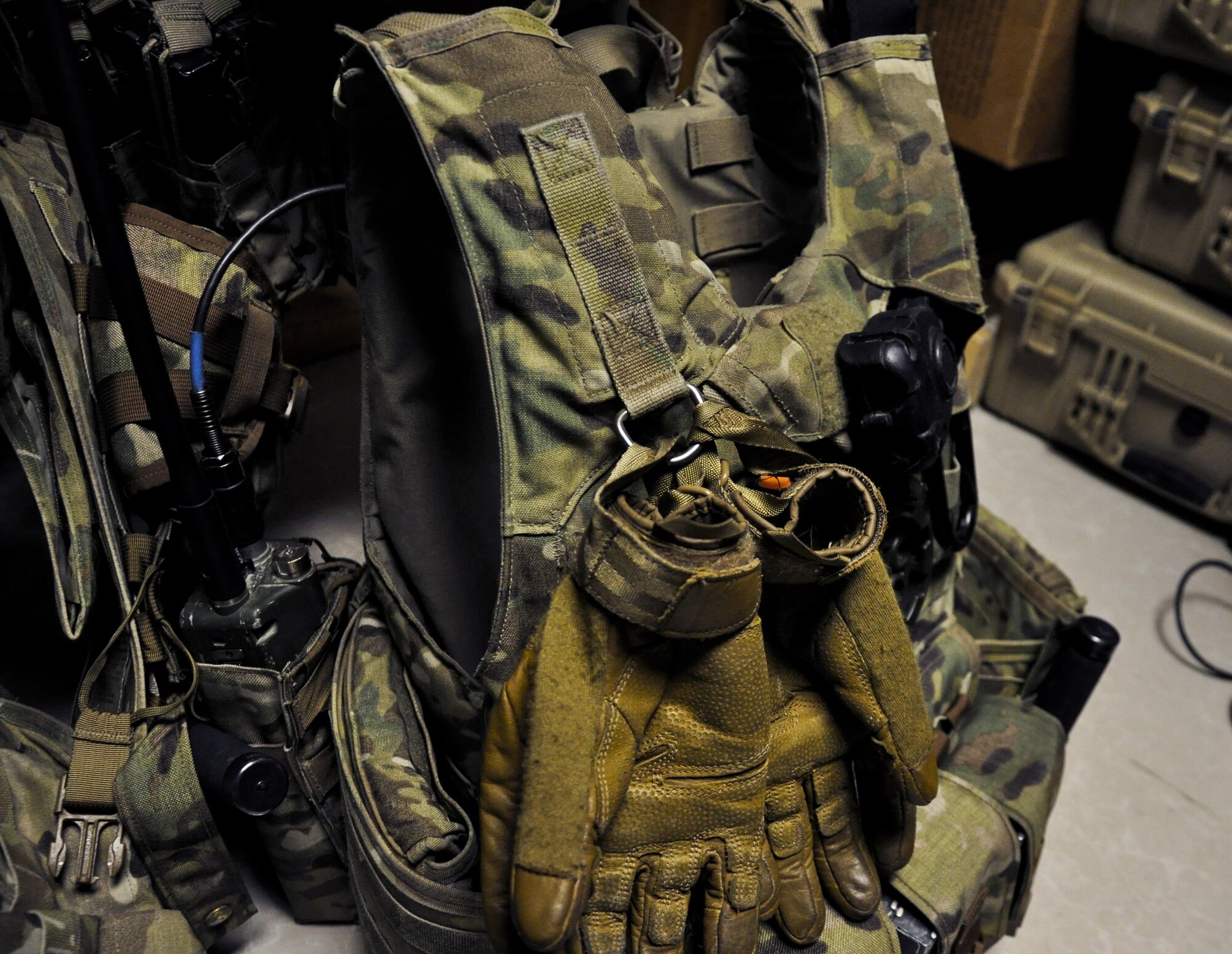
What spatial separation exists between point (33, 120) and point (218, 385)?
13.0 inches

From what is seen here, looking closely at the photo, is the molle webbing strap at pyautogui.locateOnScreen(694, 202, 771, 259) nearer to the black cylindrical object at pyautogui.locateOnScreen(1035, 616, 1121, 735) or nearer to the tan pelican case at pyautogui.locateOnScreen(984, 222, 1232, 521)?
the black cylindrical object at pyautogui.locateOnScreen(1035, 616, 1121, 735)

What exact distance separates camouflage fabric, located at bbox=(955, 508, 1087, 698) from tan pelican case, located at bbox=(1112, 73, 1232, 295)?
62 cm

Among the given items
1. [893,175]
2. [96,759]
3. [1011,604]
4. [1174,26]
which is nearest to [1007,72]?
[1174,26]

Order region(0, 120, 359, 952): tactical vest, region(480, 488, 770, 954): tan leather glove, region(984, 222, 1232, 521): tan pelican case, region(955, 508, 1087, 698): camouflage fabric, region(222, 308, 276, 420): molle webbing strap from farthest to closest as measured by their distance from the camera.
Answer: region(984, 222, 1232, 521): tan pelican case, region(955, 508, 1087, 698): camouflage fabric, region(222, 308, 276, 420): molle webbing strap, region(0, 120, 359, 952): tactical vest, region(480, 488, 770, 954): tan leather glove

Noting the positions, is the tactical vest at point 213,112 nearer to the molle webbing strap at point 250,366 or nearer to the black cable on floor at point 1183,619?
the molle webbing strap at point 250,366

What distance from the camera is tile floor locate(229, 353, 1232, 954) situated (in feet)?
4.06

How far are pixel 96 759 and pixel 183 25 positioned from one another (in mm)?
772

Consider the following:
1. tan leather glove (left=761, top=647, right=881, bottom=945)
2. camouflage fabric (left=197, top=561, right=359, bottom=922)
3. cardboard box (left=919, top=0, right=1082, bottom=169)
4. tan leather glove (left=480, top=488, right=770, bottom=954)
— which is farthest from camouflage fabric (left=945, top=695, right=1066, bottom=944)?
cardboard box (left=919, top=0, right=1082, bottom=169)

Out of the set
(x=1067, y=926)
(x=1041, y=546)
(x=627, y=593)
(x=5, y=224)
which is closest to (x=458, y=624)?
(x=627, y=593)

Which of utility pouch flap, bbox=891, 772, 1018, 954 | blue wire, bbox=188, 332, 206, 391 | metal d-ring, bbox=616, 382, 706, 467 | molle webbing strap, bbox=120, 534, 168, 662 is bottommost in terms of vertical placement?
utility pouch flap, bbox=891, 772, 1018, 954

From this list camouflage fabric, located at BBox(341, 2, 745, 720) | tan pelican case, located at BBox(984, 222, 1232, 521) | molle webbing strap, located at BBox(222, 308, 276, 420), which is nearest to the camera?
camouflage fabric, located at BBox(341, 2, 745, 720)

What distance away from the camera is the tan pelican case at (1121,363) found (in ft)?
5.46

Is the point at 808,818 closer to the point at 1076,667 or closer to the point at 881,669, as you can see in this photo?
the point at 881,669

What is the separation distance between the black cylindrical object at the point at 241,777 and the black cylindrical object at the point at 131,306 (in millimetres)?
139
